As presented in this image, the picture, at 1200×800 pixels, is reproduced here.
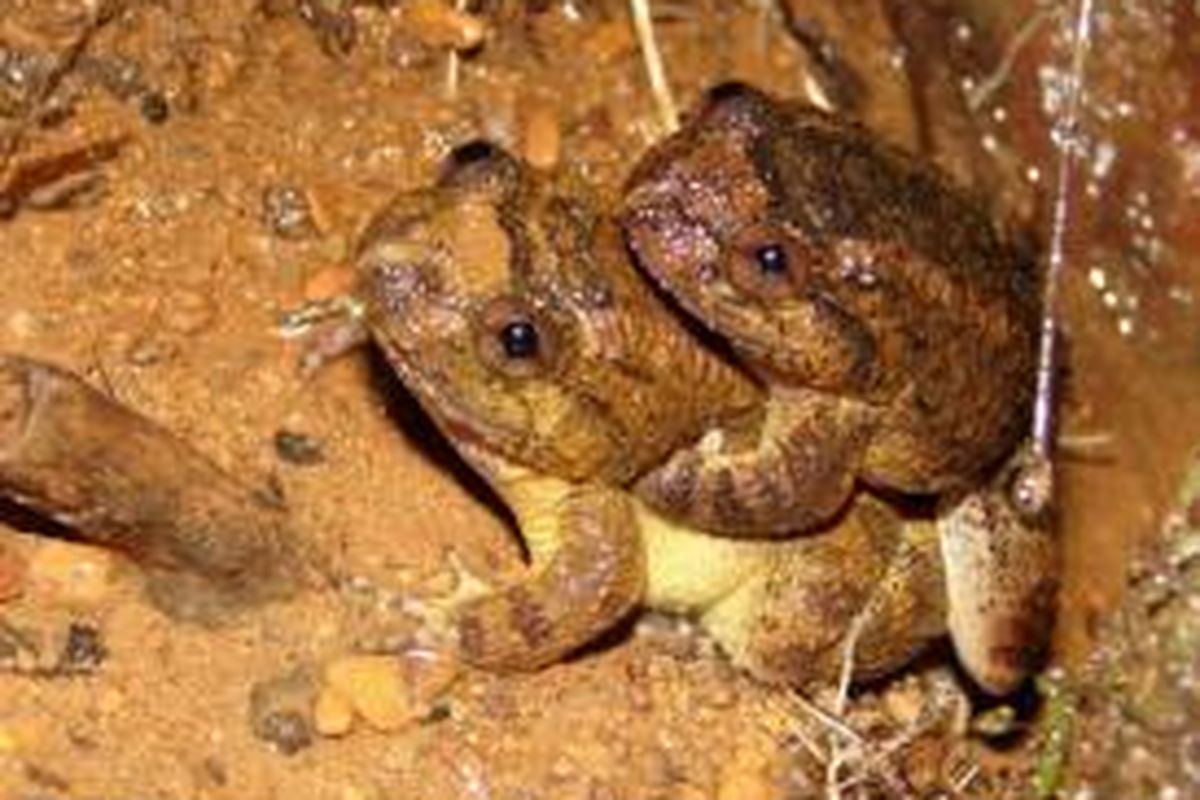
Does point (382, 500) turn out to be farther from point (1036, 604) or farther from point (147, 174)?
point (1036, 604)

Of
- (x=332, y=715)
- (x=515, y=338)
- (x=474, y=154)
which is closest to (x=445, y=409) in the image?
(x=515, y=338)

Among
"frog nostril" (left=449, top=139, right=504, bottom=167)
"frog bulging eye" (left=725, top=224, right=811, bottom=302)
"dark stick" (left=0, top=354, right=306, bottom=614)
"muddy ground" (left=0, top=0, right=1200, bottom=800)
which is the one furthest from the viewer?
"frog nostril" (left=449, top=139, right=504, bottom=167)

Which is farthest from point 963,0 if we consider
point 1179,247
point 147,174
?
point 147,174

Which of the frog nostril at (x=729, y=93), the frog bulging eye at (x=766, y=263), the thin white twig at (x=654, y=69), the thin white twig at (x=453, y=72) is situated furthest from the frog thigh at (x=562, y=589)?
the thin white twig at (x=453, y=72)

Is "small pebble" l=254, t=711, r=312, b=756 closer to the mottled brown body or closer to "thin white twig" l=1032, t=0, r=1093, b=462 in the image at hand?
the mottled brown body

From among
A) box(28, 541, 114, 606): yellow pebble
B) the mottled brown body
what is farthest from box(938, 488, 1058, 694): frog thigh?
box(28, 541, 114, 606): yellow pebble

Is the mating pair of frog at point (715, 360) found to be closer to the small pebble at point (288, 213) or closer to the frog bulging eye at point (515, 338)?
the frog bulging eye at point (515, 338)
